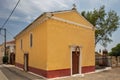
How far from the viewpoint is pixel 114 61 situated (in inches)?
1034

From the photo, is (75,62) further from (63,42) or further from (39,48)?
(39,48)

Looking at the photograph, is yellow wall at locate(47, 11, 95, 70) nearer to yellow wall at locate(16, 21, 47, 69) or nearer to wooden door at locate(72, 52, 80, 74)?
yellow wall at locate(16, 21, 47, 69)

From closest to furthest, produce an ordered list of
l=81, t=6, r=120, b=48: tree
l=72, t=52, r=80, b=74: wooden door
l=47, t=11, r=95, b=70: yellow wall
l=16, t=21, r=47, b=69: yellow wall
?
l=47, t=11, r=95, b=70: yellow wall, l=16, t=21, r=47, b=69: yellow wall, l=72, t=52, r=80, b=74: wooden door, l=81, t=6, r=120, b=48: tree

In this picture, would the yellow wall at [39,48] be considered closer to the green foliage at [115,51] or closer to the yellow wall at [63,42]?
the yellow wall at [63,42]

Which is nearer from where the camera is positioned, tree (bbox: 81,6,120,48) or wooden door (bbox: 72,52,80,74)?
wooden door (bbox: 72,52,80,74)

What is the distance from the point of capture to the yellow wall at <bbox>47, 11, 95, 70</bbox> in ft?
49.8

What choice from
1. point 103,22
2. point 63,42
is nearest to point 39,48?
point 63,42

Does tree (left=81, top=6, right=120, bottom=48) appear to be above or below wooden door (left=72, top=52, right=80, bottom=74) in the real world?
above

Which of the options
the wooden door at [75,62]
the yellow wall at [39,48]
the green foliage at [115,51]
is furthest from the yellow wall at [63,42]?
the green foliage at [115,51]

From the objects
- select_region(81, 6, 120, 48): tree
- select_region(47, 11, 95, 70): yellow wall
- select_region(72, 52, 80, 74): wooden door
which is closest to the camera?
select_region(47, 11, 95, 70): yellow wall

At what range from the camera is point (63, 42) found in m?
16.2

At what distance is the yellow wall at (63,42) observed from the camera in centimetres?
1518

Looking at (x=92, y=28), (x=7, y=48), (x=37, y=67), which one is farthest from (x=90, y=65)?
(x=7, y=48)

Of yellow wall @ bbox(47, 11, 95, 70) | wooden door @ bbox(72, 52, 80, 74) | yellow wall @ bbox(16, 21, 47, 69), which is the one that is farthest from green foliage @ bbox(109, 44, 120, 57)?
yellow wall @ bbox(16, 21, 47, 69)
